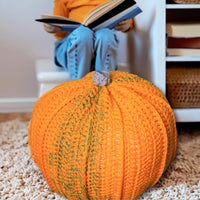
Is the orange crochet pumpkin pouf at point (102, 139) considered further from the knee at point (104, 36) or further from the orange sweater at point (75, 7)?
the orange sweater at point (75, 7)

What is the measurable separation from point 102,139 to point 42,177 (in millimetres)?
290

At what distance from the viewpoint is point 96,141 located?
0.66 metres

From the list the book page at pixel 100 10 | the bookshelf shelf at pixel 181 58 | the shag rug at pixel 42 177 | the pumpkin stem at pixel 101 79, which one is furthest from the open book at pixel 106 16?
the shag rug at pixel 42 177

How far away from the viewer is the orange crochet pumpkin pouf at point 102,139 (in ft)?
2.16

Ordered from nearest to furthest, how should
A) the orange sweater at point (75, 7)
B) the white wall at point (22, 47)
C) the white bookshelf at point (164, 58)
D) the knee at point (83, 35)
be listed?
the white bookshelf at point (164, 58)
the knee at point (83, 35)
the orange sweater at point (75, 7)
the white wall at point (22, 47)

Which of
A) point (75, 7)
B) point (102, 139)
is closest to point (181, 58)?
point (102, 139)

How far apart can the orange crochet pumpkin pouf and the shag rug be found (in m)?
0.04

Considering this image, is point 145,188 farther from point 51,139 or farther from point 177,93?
point 177,93

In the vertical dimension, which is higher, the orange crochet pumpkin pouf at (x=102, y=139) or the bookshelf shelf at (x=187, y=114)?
the orange crochet pumpkin pouf at (x=102, y=139)

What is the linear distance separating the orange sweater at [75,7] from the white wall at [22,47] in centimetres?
20

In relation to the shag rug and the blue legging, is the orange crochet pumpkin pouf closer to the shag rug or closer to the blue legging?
the shag rug

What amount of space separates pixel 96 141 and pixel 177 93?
43cm

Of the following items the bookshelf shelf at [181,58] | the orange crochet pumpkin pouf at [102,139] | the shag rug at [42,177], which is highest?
the bookshelf shelf at [181,58]

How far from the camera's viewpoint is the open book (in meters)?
0.92
